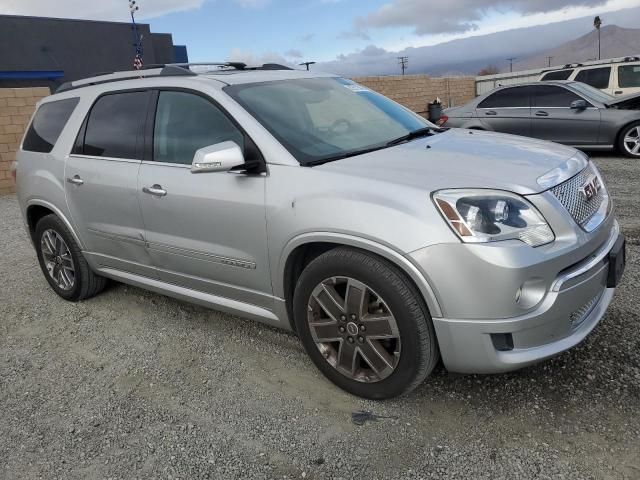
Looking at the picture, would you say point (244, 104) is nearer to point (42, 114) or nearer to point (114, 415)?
point (114, 415)

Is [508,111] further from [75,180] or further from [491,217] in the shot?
[491,217]

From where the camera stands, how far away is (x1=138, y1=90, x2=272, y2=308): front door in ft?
10.2

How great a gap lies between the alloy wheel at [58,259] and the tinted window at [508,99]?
27.6 feet

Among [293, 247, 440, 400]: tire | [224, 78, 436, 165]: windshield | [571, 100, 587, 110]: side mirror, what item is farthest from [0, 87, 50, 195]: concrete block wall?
[293, 247, 440, 400]: tire

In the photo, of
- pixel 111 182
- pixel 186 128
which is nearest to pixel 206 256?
pixel 186 128

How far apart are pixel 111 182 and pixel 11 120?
9.33 m

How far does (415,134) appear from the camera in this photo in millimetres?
3674

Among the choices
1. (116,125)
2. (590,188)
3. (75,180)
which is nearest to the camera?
(590,188)

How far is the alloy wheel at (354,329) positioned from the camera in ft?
8.87

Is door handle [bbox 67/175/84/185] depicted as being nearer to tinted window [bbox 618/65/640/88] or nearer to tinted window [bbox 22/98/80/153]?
tinted window [bbox 22/98/80/153]

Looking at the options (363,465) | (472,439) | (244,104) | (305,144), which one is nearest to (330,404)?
(363,465)

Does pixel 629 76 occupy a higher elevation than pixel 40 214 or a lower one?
higher

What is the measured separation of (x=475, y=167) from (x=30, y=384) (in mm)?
2990

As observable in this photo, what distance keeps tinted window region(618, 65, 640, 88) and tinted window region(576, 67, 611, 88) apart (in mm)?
253
